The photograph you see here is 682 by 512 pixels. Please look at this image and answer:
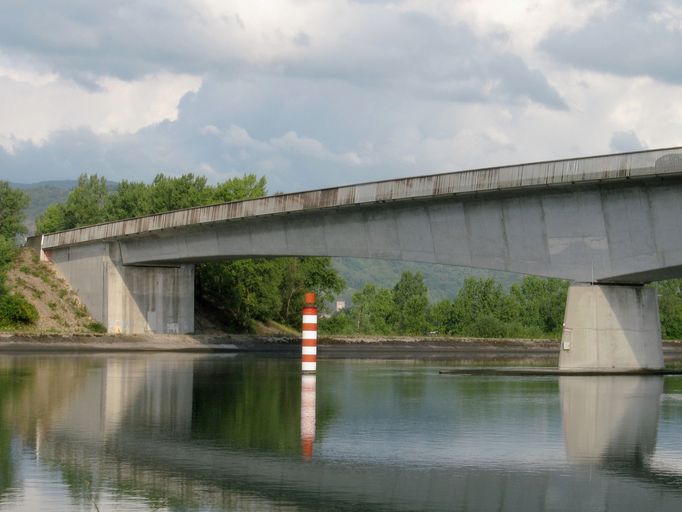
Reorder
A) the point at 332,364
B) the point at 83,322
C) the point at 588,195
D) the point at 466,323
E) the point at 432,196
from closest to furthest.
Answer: the point at 588,195 < the point at 432,196 < the point at 332,364 < the point at 83,322 < the point at 466,323

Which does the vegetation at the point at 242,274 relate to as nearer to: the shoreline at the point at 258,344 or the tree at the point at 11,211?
the shoreline at the point at 258,344

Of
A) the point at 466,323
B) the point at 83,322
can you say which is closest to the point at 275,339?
the point at 83,322

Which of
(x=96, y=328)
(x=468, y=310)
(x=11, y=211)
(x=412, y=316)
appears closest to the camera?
(x=96, y=328)

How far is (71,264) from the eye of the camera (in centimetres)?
7712

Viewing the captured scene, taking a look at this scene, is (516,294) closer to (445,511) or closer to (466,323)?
(466,323)

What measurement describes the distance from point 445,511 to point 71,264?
65.3 metres

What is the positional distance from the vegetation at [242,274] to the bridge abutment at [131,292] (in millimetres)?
8934

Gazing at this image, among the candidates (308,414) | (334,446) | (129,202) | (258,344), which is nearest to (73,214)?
(129,202)

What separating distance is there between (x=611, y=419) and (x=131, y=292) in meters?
51.4

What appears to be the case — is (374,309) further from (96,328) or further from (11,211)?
(96,328)

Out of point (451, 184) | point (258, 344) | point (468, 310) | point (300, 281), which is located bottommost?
point (258, 344)

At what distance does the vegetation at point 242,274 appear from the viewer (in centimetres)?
8500

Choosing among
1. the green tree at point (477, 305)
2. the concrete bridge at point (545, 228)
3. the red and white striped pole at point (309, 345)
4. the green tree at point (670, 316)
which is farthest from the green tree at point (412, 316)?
the red and white striped pole at point (309, 345)

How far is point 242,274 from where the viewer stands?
84.8 m
